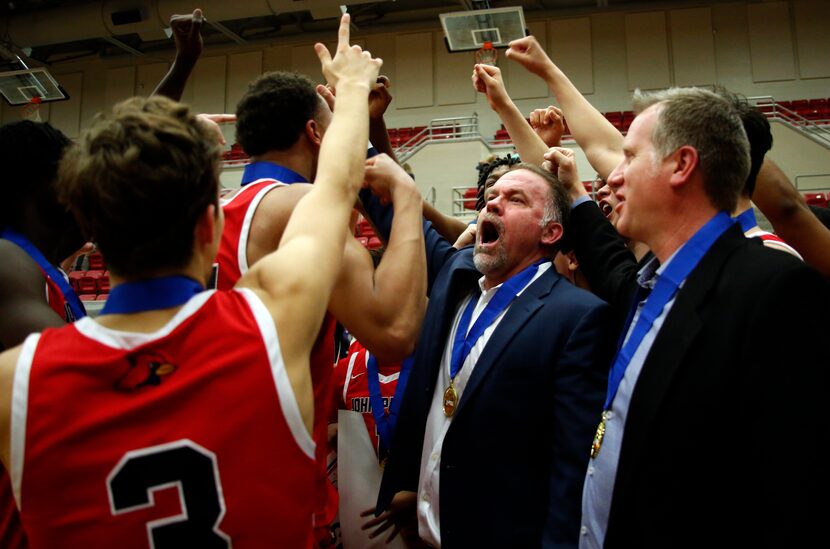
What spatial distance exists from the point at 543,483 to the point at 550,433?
0.14 m

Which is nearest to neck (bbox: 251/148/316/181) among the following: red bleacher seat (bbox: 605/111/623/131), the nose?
the nose

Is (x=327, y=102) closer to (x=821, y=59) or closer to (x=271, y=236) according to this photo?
(x=271, y=236)

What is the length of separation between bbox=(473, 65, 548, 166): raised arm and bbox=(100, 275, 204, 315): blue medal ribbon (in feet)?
5.88

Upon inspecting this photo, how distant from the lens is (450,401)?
2.09m

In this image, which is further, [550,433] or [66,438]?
[550,433]

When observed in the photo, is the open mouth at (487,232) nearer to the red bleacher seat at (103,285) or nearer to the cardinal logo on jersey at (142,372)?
the cardinal logo on jersey at (142,372)

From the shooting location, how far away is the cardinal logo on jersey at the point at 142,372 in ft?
3.80

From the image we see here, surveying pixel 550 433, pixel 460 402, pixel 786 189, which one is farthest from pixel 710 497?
pixel 786 189

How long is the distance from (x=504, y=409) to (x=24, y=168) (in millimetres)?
1437

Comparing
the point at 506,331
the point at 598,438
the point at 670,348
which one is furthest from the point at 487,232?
the point at 670,348

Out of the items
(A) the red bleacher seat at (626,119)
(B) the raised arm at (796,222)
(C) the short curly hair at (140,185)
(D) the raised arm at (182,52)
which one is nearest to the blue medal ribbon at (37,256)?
(C) the short curly hair at (140,185)

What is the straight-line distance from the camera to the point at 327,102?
2.28m

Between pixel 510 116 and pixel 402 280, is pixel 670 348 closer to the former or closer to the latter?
pixel 402 280

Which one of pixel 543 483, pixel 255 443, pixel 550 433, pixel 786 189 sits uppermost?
pixel 786 189
